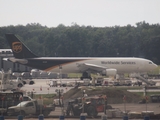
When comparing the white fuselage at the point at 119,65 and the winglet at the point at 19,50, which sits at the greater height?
the winglet at the point at 19,50

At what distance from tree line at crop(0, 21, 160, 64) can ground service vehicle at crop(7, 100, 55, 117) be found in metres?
102

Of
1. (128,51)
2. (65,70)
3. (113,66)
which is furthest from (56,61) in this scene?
(128,51)

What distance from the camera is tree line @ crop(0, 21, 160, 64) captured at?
141 meters

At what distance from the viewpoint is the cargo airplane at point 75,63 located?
256 feet

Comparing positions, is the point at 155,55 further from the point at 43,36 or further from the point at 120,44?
the point at 43,36

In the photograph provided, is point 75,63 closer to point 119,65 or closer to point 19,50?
point 119,65

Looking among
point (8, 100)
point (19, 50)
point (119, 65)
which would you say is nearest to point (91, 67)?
point (119, 65)

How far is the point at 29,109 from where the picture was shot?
1313 inches

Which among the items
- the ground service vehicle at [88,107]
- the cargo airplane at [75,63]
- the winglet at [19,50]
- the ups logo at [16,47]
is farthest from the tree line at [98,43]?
the ground service vehicle at [88,107]

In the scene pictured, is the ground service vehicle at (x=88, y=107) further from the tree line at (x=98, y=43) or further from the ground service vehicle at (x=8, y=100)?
the tree line at (x=98, y=43)

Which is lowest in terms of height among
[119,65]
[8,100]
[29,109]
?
[29,109]

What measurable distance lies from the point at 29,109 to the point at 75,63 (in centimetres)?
4559

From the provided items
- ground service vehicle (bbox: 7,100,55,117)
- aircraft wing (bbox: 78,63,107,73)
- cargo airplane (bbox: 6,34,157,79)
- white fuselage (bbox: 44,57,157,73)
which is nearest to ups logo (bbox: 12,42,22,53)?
cargo airplane (bbox: 6,34,157,79)

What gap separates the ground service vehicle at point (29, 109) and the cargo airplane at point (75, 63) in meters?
43.7
